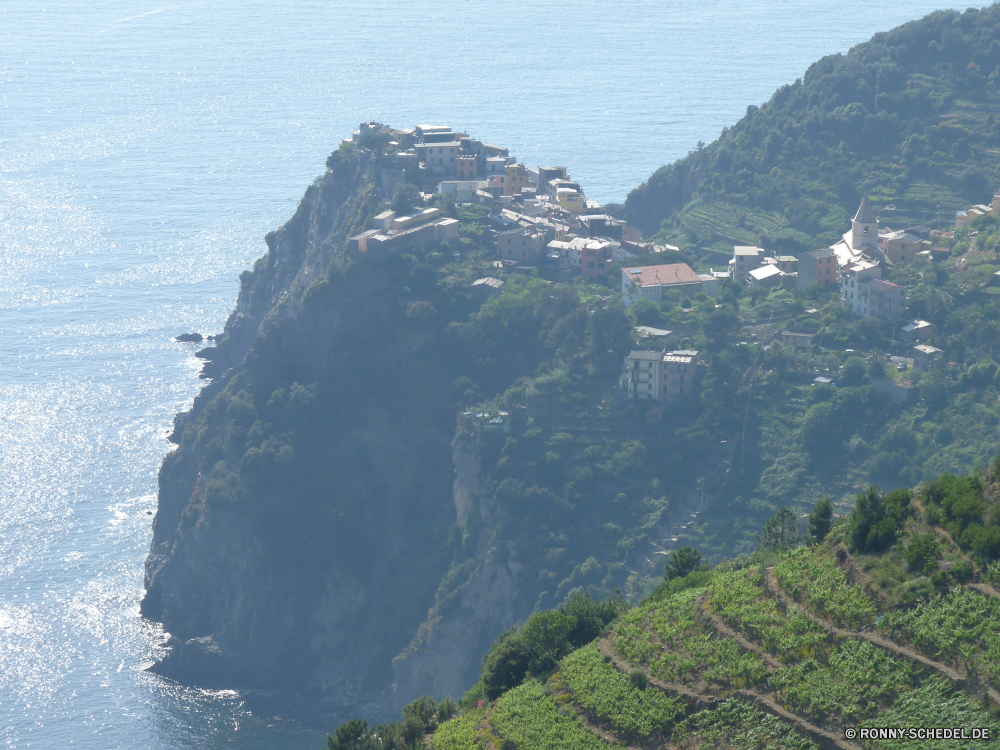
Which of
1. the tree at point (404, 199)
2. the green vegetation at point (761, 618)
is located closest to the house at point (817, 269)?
the tree at point (404, 199)

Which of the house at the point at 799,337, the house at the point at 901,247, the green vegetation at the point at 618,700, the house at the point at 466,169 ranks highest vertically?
the house at the point at 466,169

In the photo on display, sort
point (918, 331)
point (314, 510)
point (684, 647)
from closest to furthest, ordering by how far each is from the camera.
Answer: point (684, 647) → point (918, 331) → point (314, 510)

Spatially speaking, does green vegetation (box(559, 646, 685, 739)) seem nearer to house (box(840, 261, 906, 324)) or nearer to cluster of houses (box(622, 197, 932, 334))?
house (box(840, 261, 906, 324))

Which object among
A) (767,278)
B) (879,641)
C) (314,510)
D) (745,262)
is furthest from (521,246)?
(879,641)

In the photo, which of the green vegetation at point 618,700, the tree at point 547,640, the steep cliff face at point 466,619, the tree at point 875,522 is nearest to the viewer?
the green vegetation at point 618,700

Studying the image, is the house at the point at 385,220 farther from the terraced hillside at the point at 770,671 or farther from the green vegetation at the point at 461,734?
the green vegetation at the point at 461,734

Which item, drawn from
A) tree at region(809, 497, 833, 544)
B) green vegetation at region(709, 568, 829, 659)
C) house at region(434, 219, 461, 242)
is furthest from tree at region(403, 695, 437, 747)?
house at region(434, 219, 461, 242)

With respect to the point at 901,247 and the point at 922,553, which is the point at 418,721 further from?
the point at 901,247
